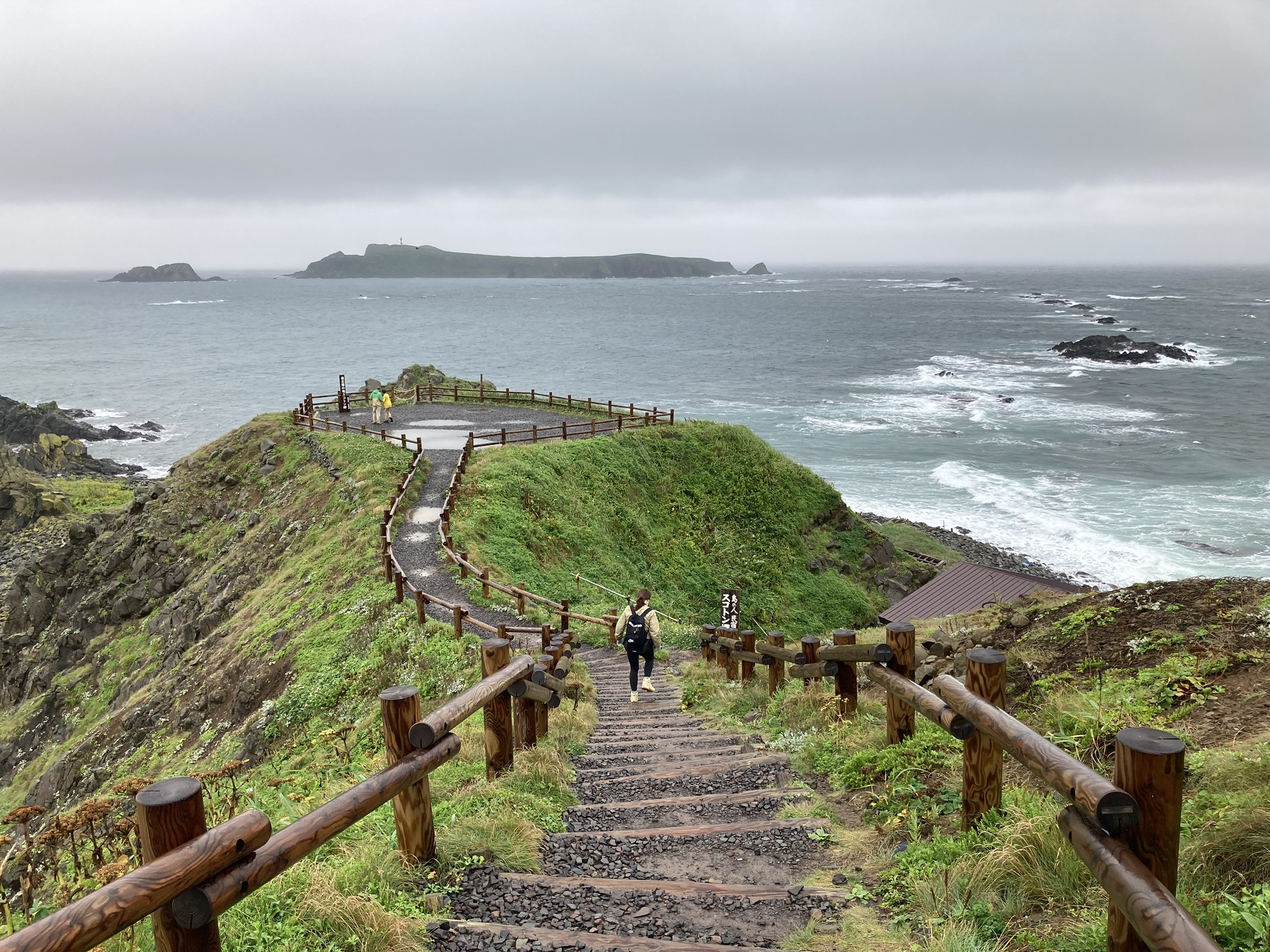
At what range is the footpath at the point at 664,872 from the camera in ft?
15.2

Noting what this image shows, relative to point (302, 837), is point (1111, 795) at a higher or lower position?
higher

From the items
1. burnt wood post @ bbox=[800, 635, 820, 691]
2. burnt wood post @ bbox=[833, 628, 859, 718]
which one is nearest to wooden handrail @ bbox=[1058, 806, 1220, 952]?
burnt wood post @ bbox=[833, 628, 859, 718]

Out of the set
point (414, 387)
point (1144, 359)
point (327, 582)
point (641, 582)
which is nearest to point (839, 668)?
point (327, 582)

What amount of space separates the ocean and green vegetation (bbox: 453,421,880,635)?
1536 cm

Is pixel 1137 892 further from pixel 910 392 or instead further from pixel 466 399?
pixel 910 392

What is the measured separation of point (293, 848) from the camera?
3.92 metres

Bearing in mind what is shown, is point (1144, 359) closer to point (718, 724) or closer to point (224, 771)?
point (718, 724)

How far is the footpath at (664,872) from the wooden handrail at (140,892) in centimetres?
145

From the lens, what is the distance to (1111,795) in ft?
11.1

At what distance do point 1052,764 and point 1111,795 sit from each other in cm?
60

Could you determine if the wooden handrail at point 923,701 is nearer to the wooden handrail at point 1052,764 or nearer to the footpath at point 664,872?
the wooden handrail at point 1052,764

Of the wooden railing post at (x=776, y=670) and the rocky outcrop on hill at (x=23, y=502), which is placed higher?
the wooden railing post at (x=776, y=670)

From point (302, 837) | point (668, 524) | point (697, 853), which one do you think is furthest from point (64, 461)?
point (302, 837)

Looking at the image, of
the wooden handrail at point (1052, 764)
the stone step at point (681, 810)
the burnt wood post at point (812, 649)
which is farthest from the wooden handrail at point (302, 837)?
the burnt wood post at point (812, 649)
